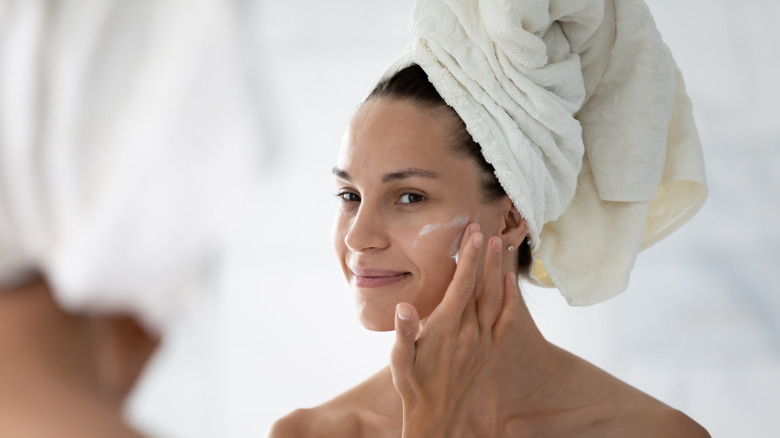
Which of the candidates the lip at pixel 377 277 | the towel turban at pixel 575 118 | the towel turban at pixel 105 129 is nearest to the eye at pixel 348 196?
the lip at pixel 377 277

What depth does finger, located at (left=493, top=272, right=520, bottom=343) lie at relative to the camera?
1391mm

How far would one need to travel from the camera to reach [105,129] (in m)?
0.63

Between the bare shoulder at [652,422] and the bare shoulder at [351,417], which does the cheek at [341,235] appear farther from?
the bare shoulder at [652,422]

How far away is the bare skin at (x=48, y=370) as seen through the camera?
2.12 feet

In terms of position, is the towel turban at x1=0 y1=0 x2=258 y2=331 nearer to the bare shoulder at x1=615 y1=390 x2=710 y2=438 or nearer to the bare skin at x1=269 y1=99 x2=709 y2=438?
the bare skin at x1=269 y1=99 x2=709 y2=438

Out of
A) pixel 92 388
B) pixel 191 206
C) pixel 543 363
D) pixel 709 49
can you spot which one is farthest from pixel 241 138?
pixel 709 49

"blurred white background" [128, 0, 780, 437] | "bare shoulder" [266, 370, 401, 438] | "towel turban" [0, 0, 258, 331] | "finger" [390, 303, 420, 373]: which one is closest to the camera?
"towel turban" [0, 0, 258, 331]

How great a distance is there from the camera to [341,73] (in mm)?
2914

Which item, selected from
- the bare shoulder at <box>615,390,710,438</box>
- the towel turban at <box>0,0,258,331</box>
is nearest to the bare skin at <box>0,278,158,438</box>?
the towel turban at <box>0,0,258,331</box>

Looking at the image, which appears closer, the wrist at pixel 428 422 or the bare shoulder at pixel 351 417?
the wrist at pixel 428 422

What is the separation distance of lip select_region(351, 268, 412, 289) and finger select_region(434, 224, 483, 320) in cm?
11

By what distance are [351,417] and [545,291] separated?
114cm

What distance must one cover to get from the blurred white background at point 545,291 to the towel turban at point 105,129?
4.01 ft

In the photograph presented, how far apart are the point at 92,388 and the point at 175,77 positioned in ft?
0.85
